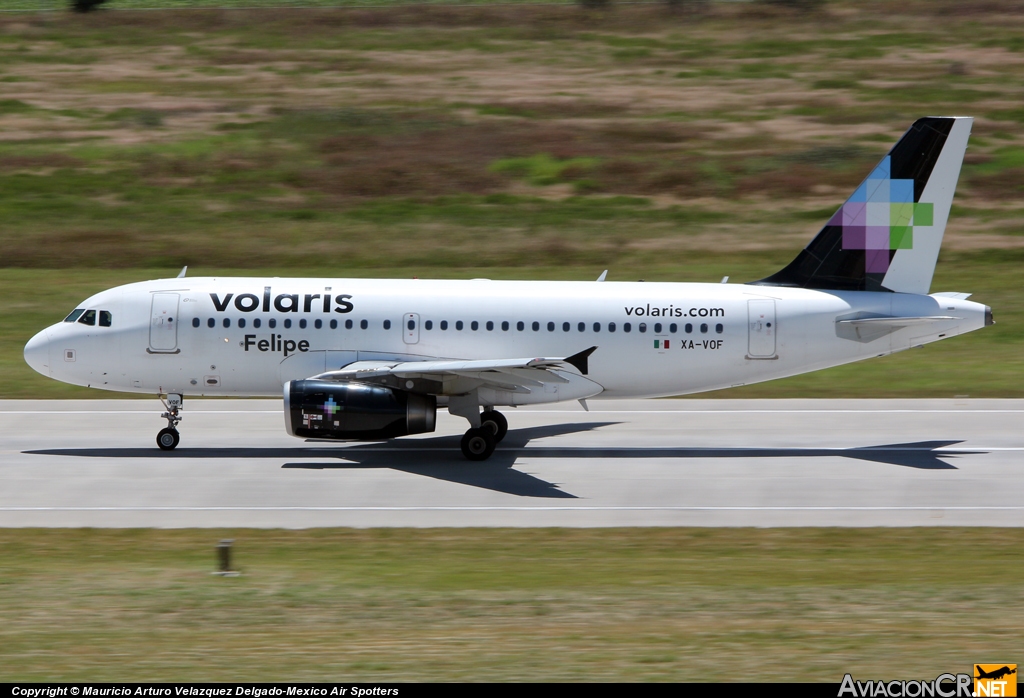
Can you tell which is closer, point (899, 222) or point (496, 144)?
point (899, 222)

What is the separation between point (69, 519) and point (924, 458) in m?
16.8

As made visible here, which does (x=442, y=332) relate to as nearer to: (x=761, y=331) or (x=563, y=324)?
(x=563, y=324)

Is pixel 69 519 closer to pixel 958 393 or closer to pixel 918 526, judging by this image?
pixel 918 526

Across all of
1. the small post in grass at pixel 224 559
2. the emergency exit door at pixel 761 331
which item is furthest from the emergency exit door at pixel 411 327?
the small post in grass at pixel 224 559

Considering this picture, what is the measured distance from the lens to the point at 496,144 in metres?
57.8

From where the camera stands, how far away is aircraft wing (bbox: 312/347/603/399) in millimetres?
22359

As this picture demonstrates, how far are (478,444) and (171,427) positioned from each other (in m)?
6.69

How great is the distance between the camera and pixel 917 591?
1533 centimetres

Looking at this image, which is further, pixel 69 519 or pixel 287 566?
pixel 69 519

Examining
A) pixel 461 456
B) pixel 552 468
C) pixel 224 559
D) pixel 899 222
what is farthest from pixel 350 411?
pixel 899 222

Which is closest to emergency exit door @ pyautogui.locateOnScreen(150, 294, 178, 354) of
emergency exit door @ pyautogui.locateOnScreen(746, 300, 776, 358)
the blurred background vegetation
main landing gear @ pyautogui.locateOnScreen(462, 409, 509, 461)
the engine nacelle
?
the engine nacelle

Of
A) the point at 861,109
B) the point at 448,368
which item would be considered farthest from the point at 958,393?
the point at 861,109

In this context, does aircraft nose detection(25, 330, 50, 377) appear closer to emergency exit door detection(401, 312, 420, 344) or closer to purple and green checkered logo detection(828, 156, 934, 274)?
emergency exit door detection(401, 312, 420, 344)

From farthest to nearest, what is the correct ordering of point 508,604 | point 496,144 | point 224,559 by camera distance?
1. point 496,144
2. point 224,559
3. point 508,604
